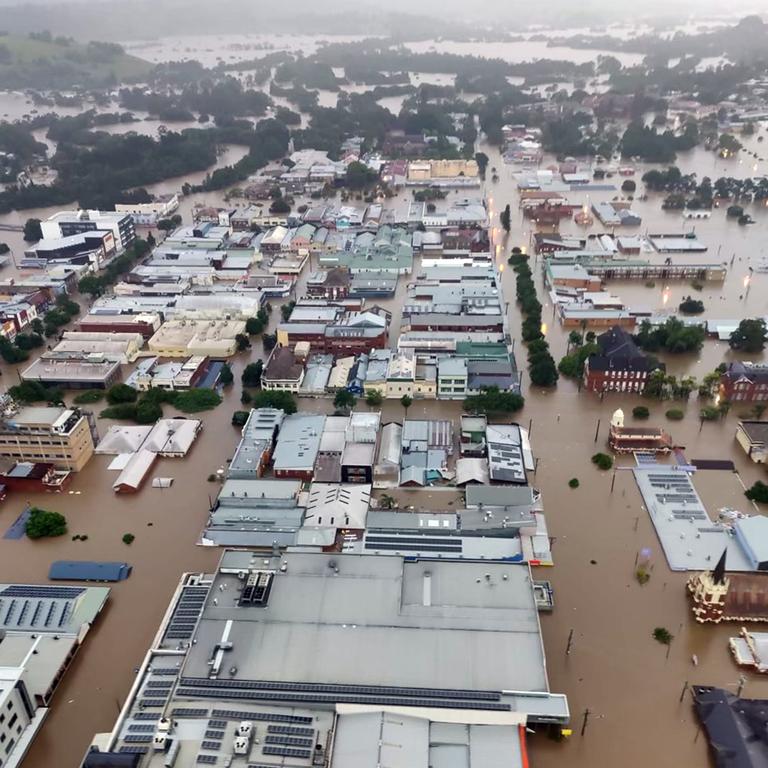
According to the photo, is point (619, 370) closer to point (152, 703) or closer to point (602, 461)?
point (602, 461)

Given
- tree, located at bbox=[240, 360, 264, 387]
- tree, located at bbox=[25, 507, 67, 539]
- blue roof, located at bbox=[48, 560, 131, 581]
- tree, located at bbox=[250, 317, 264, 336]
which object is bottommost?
blue roof, located at bbox=[48, 560, 131, 581]

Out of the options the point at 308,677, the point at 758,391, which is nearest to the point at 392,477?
the point at 308,677

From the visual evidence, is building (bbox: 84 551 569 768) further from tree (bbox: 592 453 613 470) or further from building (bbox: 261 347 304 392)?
building (bbox: 261 347 304 392)

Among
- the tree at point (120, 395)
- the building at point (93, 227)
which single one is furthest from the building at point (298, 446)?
the building at point (93, 227)

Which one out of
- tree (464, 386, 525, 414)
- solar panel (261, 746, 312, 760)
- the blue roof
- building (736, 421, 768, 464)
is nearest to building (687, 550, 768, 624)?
building (736, 421, 768, 464)

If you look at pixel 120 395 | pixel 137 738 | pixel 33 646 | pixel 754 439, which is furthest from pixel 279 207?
pixel 137 738
